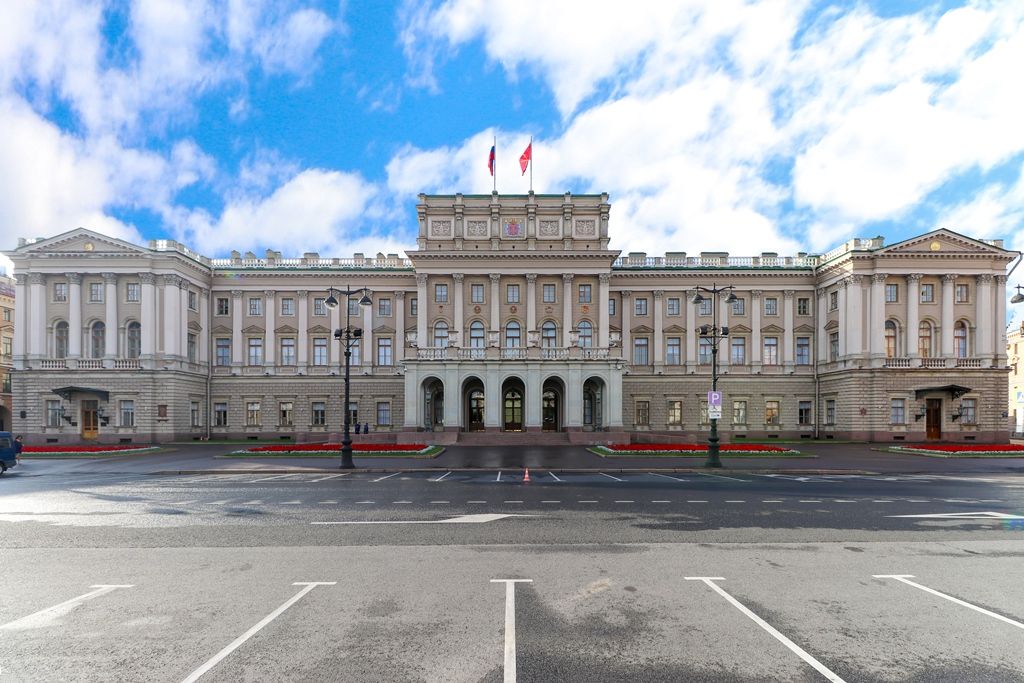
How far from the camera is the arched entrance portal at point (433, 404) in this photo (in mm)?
50906

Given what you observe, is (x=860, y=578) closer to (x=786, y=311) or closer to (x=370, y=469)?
(x=370, y=469)

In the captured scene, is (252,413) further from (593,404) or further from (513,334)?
(593,404)

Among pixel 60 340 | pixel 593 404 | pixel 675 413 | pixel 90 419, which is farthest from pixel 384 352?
pixel 675 413

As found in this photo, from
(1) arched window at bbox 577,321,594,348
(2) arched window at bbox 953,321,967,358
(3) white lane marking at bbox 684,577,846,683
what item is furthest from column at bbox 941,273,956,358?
(3) white lane marking at bbox 684,577,846,683

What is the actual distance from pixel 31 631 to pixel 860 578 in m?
11.7

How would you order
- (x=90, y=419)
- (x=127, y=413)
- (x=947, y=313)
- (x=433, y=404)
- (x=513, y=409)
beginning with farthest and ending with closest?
(x=513, y=409), (x=433, y=404), (x=947, y=313), (x=90, y=419), (x=127, y=413)

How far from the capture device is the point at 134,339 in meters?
50.1

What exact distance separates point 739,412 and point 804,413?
6247 mm

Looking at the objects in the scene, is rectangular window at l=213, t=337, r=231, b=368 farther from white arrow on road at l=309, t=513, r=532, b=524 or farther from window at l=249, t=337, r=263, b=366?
white arrow on road at l=309, t=513, r=532, b=524

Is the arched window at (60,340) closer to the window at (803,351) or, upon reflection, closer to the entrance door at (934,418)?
the window at (803,351)

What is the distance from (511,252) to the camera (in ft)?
169

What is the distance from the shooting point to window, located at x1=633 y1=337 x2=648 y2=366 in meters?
56.2

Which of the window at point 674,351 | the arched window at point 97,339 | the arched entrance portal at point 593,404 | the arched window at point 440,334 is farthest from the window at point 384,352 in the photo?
the window at point 674,351

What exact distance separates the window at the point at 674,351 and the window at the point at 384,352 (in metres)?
27.1
